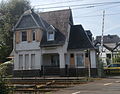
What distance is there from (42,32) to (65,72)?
6728 millimetres

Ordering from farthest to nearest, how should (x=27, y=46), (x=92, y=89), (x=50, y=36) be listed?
1. (x=50, y=36)
2. (x=27, y=46)
3. (x=92, y=89)

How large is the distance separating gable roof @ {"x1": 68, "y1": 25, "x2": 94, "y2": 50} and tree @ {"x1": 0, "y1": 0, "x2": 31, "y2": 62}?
1701cm

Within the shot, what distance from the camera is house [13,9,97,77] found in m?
31.9

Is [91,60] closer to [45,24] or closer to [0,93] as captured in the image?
[45,24]

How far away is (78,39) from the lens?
111 feet

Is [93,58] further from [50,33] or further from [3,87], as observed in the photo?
[3,87]

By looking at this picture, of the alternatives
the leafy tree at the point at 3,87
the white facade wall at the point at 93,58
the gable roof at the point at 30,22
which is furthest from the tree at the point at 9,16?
the leafy tree at the point at 3,87

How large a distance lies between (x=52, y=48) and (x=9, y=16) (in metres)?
20.3

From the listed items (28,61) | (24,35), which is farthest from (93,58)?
(24,35)

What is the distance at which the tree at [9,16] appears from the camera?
4788cm

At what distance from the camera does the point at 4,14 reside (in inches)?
1999

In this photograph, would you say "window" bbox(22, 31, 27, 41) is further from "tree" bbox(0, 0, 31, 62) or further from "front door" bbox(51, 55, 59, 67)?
"tree" bbox(0, 0, 31, 62)

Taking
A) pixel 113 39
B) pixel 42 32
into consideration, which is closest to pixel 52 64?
pixel 42 32

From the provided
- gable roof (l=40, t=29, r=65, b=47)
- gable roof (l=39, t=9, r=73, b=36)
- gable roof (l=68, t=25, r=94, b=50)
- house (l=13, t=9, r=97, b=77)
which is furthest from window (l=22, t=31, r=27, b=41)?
gable roof (l=68, t=25, r=94, b=50)
